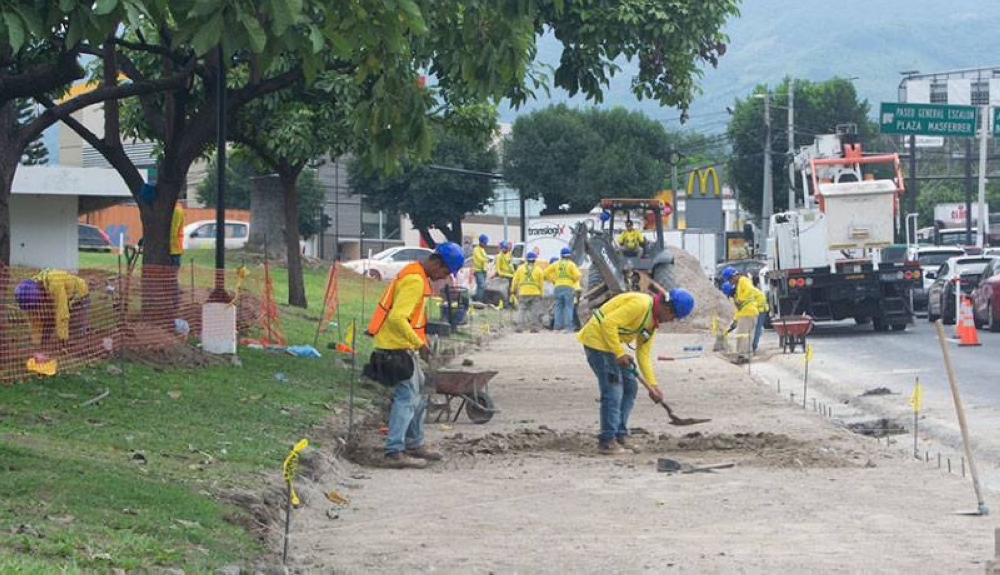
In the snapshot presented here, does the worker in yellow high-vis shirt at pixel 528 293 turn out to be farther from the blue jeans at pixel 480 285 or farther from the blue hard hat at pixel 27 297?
the blue hard hat at pixel 27 297

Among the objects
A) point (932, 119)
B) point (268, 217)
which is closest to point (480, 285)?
point (268, 217)

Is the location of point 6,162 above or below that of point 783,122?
below

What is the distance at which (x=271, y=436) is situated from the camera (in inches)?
492

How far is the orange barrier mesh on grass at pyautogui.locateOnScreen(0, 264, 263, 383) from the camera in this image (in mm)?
13672

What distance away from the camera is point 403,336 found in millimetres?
11977

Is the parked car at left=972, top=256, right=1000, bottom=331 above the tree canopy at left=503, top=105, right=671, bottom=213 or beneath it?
beneath

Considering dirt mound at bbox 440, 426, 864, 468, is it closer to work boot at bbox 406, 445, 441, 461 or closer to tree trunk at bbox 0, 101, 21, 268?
work boot at bbox 406, 445, 441, 461

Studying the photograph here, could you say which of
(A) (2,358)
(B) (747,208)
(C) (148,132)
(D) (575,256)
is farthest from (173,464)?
(B) (747,208)

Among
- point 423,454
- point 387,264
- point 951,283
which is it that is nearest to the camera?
point 423,454

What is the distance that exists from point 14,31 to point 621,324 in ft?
22.3

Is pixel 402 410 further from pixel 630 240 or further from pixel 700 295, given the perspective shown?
pixel 700 295

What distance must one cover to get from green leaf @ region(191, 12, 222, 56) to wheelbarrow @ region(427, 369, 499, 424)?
26.9 feet

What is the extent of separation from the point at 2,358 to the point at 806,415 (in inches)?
320

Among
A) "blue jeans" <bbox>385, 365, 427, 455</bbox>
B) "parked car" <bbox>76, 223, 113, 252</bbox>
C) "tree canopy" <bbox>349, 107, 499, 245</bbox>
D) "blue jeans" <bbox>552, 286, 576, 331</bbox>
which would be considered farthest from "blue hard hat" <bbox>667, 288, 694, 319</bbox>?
"tree canopy" <bbox>349, 107, 499, 245</bbox>
